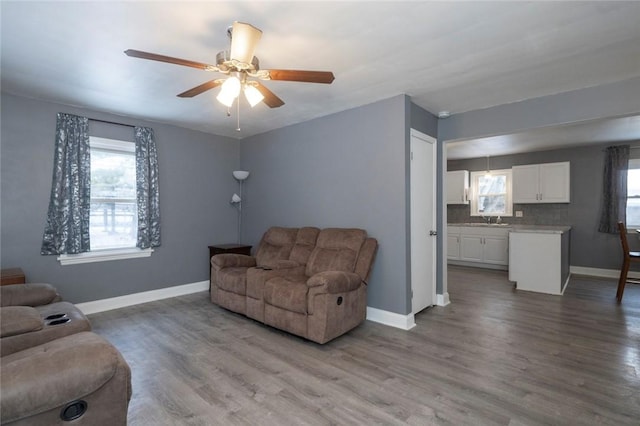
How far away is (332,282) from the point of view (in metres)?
2.86

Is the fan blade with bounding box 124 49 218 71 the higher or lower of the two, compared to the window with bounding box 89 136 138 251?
higher

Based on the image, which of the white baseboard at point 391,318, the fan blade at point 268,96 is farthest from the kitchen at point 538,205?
the fan blade at point 268,96

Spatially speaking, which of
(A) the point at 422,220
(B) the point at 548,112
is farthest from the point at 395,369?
(B) the point at 548,112

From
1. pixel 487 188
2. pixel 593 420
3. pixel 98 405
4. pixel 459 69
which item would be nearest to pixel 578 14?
pixel 459 69

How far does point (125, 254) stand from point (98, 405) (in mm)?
3291

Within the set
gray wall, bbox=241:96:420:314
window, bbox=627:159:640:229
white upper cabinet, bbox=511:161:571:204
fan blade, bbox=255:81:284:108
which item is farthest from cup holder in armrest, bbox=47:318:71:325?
window, bbox=627:159:640:229

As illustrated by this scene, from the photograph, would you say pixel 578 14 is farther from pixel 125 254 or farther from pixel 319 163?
pixel 125 254

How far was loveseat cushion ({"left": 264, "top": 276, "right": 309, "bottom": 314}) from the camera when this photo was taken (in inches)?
115

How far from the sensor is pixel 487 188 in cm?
712

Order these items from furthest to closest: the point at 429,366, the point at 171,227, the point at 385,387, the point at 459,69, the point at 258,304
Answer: the point at 171,227 < the point at 258,304 < the point at 459,69 < the point at 429,366 < the point at 385,387

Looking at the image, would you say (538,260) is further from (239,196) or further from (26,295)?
(26,295)

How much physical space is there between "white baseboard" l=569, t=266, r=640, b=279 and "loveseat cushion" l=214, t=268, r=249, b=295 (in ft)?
20.8

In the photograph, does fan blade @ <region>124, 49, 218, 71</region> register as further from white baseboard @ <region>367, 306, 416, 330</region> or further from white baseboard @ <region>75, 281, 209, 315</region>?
white baseboard @ <region>75, 281, 209, 315</region>

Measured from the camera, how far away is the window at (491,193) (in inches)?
271
